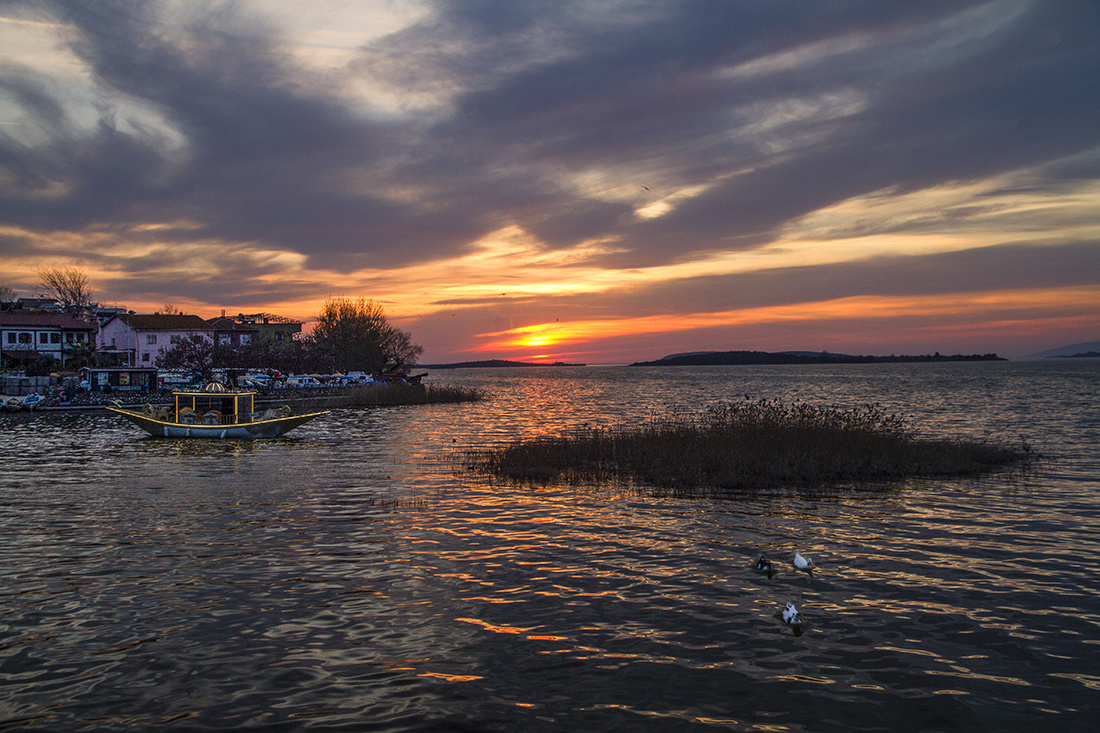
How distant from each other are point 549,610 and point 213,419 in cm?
3640

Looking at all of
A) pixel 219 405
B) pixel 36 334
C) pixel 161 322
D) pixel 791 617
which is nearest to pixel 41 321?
pixel 36 334

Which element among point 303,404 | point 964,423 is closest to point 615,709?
point 964,423

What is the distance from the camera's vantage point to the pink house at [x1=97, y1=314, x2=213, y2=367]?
3935 inches

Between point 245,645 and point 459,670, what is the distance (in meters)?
3.07

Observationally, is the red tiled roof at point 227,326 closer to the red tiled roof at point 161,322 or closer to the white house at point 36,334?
the red tiled roof at point 161,322

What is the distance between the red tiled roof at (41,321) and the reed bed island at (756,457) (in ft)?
321

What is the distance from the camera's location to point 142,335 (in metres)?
100

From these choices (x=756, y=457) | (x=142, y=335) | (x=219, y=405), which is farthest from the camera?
(x=142, y=335)

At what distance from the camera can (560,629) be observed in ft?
31.1

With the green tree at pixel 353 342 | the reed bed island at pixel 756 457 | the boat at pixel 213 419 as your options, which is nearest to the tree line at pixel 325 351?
the green tree at pixel 353 342

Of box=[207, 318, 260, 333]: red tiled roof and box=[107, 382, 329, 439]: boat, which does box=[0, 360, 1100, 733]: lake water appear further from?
box=[207, 318, 260, 333]: red tiled roof

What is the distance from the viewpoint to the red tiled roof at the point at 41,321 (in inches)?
3644

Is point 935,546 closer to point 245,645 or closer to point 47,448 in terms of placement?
point 245,645

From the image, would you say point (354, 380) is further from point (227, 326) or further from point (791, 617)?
point (791, 617)
